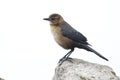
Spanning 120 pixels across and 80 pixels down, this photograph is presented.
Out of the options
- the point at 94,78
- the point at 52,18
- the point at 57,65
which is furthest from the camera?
the point at 52,18

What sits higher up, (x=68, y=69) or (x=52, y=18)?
(x=52, y=18)

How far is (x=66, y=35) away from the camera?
1152cm

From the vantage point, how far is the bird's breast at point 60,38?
11492 millimetres

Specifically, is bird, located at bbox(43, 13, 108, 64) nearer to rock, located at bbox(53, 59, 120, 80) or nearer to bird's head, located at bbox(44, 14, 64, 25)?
bird's head, located at bbox(44, 14, 64, 25)

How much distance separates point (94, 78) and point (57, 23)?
2.94 metres

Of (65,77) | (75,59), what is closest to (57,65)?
(75,59)

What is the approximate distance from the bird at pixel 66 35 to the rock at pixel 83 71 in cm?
94

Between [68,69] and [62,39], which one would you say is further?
[62,39]

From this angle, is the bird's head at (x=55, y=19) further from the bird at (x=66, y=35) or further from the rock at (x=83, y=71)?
the rock at (x=83, y=71)

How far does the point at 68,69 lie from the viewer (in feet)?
32.9

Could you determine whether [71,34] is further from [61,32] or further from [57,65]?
[57,65]

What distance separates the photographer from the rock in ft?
30.8

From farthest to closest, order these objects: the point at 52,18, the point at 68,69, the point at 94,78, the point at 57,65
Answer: the point at 52,18 → the point at 57,65 → the point at 68,69 → the point at 94,78

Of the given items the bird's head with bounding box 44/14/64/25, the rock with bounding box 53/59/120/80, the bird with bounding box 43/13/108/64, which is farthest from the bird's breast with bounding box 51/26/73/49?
the rock with bounding box 53/59/120/80
